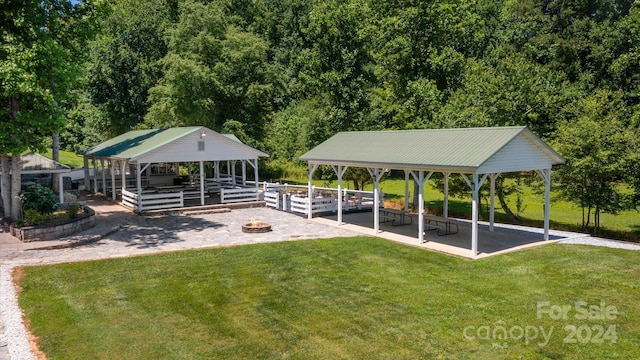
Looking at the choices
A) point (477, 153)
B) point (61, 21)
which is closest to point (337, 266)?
point (477, 153)

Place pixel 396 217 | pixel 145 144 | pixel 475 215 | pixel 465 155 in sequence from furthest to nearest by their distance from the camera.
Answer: pixel 145 144, pixel 396 217, pixel 465 155, pixel 475 215

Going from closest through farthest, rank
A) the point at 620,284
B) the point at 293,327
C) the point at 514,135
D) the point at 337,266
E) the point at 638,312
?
the point at 293,327 → the point at 638,312 → the point at 620,284 → the point at 337,266 → the point at 514,135

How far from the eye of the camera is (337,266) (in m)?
12.5

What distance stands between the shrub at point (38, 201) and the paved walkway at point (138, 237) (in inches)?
51.1

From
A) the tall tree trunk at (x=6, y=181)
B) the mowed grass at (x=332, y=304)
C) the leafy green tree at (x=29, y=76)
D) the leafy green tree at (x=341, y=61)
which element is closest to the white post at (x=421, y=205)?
the mowed grass at (x=332, y=304)

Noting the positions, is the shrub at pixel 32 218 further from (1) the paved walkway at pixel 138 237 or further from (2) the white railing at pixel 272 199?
(2) the white railing at pixel 272 199

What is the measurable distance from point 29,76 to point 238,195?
38.0 feet

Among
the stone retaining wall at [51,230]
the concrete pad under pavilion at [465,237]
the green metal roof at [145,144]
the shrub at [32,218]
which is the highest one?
the green metal roof at [145,144]

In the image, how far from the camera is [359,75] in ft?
106

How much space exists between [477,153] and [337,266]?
17.1ft

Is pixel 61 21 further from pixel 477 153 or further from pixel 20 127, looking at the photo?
pixel 477 153

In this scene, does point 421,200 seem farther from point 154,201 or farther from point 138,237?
point 154,201

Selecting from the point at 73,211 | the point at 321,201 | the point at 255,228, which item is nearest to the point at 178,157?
the point at 73,211

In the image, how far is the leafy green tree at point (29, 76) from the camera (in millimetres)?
14852
